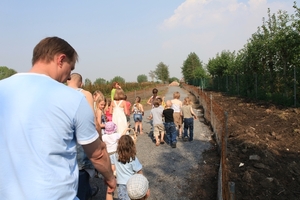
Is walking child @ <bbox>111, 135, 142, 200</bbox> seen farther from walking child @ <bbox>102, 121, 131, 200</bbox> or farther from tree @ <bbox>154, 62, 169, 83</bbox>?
tree @ <bbox>154, 62, 169, 83</bbox>

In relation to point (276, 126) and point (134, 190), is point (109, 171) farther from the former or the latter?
point (276, 126)

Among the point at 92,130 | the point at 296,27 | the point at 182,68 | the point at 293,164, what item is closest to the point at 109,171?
the point at 92,130

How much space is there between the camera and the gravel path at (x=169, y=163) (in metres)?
4.82

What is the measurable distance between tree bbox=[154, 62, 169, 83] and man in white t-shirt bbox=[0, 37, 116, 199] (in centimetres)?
12091

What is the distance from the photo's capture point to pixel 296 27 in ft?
49.8

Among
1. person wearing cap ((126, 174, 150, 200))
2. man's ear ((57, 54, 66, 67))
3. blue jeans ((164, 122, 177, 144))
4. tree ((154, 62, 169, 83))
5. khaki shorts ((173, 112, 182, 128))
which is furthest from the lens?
tree ((154, 62, 169, 83))

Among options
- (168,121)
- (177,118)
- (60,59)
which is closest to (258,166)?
(168,121)

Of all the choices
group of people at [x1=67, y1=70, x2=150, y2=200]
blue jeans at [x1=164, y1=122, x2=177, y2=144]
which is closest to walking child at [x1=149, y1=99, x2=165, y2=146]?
blue jeans at [x1=164, y1=122, x2=177, y2=144]

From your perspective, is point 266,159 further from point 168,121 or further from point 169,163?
point 168,121

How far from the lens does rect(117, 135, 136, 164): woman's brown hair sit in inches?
140

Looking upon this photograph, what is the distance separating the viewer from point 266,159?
588 centimetres

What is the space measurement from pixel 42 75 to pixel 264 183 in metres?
4.59

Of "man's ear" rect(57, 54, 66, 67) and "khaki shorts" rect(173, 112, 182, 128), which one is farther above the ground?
"man's ear" rect(57, 54, 66, 67)

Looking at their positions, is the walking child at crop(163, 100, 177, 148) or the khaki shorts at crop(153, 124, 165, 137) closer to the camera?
the walking child at crop(163, 100, 177, 148)
